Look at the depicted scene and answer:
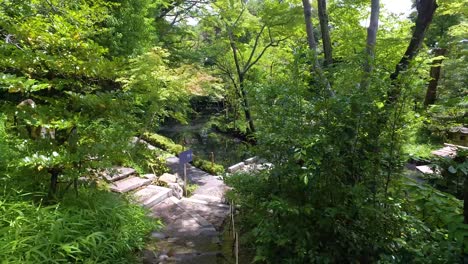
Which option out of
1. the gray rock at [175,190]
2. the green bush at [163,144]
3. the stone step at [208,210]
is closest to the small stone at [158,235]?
the stone step at [208,210]

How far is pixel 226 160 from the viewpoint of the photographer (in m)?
12.2

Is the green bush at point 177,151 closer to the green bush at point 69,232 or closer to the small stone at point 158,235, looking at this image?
the small stone at point 158,235

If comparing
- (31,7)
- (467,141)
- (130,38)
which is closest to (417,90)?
(31,7)

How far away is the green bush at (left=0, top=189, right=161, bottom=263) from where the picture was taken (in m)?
2.44

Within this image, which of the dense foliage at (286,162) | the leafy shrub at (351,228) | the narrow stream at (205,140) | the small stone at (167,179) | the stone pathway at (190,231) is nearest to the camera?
the leafy shrub at (351,228)

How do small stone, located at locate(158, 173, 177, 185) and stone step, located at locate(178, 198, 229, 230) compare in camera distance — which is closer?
stone step, located at locate(178, 198, 229, 230)

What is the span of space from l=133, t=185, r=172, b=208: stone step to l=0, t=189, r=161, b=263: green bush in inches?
78.6

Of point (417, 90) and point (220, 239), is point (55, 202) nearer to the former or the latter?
point (220, 239)

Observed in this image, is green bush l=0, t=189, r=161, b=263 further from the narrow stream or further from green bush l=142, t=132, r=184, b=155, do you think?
the narrow stream

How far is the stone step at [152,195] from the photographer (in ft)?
18.1

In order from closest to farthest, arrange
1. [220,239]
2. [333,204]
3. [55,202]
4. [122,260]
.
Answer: [333,204] < [122,260] < [55,202] < [220,239]

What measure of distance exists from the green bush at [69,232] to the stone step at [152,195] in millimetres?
1996

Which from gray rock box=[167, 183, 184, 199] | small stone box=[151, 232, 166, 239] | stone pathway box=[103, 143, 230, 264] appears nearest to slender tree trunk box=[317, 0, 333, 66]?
stone pathway box=[103, 143, 230, 264]

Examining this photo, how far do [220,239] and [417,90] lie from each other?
124 inches
